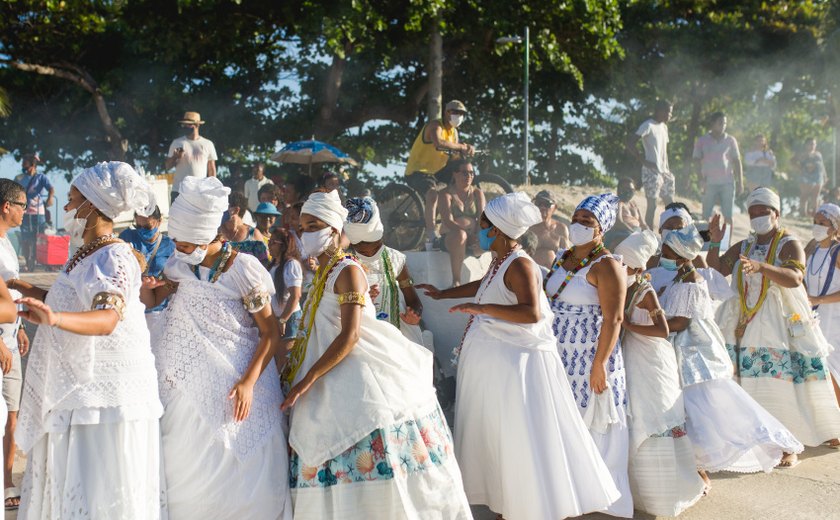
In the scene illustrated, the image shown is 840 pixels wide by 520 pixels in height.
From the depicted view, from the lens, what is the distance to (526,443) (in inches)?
187

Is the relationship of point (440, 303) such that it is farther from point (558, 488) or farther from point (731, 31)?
point (731, 31)

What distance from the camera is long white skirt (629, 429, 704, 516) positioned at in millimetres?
5555

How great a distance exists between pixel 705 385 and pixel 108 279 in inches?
166

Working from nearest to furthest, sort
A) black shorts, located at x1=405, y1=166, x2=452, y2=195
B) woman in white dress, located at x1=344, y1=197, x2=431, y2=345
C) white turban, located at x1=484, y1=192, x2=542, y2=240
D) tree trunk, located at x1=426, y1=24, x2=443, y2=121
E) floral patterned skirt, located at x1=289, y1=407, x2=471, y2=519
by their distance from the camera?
1. floral patterned skirt, located at x1=289, y1=407, x2=471, y2=519
2. white turban, located at x1=484, y1=192, x2=542, y2=240
3. woman in white dress, located at x1=344, y1=197, x2=431, y2=345
4. black shorts, located at x1=405, y1=166, x2=452, y2=195
5. tree trunk, located at x1=426, y1=24, x2=443, y2=121

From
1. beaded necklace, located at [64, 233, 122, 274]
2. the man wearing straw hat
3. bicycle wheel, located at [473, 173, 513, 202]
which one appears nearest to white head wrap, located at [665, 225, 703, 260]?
beaded necklace, located at [64, 233, 122, 274]

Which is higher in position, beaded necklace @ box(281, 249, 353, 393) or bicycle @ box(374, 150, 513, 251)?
bicycle @ box(374, 150, 513, 251)

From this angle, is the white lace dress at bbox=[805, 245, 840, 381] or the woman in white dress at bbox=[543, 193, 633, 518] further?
the white lace dress at bbox=[805, 245, 840, 381]

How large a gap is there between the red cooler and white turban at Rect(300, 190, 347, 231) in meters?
9.76

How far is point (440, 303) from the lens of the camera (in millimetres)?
8125

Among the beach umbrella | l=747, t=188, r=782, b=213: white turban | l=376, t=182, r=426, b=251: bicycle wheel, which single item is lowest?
l=747, t=188, r=782, b=213: white turban

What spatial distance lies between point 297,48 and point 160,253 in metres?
15.6

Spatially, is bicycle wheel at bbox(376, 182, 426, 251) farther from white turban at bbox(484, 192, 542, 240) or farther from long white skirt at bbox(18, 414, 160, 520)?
long white skirt at bbox(18, 414, 160, 520)

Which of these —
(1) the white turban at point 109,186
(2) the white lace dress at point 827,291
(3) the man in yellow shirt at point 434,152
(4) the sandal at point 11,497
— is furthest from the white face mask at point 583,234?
(3) the man in yellow shirt at point 434,152

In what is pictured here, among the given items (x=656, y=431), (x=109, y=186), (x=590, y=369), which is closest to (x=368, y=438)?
(x=109, y=186)
